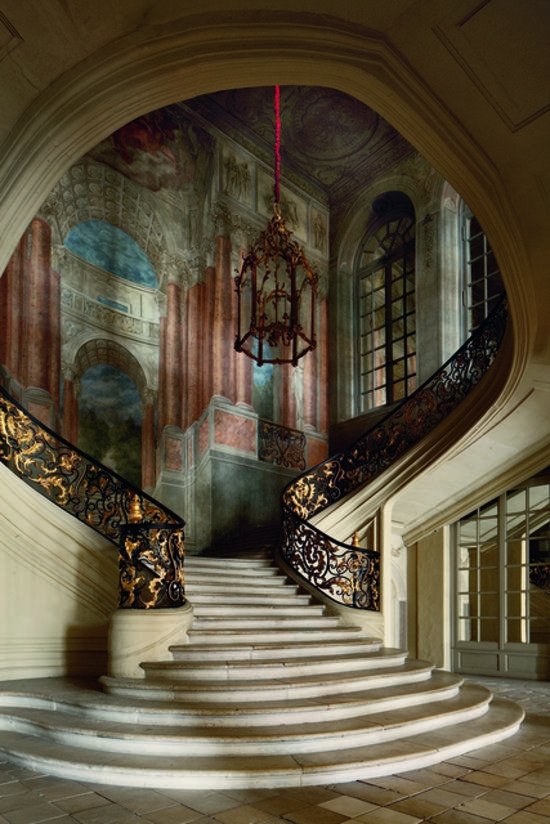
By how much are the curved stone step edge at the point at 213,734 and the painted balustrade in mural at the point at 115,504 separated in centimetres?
103

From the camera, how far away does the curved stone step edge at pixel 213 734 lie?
11.9ft

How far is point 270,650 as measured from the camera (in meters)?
5.01

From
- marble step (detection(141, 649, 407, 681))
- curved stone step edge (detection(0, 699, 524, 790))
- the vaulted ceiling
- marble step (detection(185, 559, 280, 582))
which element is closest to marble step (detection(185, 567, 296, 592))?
marble step (detection(185, 559, 280, 582))

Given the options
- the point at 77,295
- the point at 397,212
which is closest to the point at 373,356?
the point at 397,212

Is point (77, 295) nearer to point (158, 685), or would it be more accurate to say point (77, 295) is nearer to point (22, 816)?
point (158, 685)

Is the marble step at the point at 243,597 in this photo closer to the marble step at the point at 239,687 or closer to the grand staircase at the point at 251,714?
the grand staircase at the point at 251,714

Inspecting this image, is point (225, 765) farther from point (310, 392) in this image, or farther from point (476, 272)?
point (476, 272)

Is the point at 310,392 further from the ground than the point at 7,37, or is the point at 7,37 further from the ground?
the point at 7,37

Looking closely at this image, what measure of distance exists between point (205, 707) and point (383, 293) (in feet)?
30.1

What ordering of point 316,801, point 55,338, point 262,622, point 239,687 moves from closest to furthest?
point 316,801, point 239,687, point 262,622, point 55,338

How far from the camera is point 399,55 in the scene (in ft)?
10.3

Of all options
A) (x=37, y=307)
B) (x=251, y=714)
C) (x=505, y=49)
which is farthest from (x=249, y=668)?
(x=37, y=307)

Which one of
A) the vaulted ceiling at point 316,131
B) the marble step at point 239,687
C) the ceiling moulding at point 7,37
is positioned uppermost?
the vaulted ceiling at point 316,131

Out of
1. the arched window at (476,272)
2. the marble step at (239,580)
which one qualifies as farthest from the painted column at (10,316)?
the arched window at (476,272)
